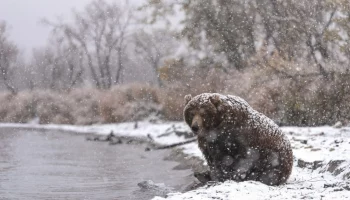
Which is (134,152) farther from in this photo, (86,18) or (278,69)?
(86,18)

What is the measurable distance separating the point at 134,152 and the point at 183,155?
364 centimetres

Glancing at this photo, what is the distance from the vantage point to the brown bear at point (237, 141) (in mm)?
7191

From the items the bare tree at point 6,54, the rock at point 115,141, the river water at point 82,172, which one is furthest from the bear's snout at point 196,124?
the bare tree at point 6,54

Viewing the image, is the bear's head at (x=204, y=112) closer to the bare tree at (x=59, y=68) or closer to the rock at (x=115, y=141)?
the rock at (x=115, y=141)

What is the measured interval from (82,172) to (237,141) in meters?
6.74

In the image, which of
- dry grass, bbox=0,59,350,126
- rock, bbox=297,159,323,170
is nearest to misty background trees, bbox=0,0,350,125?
dry grass, bbox=0,59,350,126

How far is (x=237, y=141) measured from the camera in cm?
727

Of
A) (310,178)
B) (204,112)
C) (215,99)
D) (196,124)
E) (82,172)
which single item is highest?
(215,99)


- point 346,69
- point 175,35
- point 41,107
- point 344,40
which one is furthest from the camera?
point 41,107

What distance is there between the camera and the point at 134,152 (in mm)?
17578

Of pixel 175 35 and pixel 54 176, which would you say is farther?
pixel 175 35

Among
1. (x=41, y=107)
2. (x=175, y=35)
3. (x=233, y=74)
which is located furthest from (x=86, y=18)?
(x=233, y=74)

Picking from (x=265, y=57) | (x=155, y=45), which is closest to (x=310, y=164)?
(x=265, y=57)

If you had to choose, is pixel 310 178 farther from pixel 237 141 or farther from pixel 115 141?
pixel 115 141
